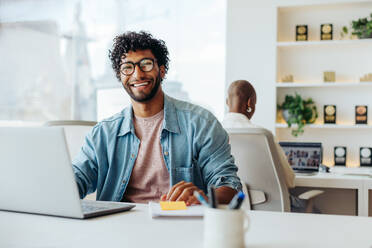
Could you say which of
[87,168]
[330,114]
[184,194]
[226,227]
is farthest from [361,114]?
[226,227]

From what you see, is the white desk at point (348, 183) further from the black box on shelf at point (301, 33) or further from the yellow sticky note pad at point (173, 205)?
the black box on shelf at point (301, 33)

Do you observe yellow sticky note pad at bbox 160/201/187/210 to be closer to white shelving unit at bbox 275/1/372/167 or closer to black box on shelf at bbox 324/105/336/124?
white shelving unit at bbox 275/1/372/167

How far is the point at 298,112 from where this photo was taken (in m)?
4.04

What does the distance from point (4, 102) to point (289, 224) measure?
5.17 metres

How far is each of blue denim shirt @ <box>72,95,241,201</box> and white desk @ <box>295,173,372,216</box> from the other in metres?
1.06

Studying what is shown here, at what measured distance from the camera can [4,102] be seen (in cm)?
557

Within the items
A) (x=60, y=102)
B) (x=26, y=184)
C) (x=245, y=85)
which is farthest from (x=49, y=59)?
(x=26, y=184)

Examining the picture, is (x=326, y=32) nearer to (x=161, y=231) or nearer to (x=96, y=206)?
(x=96, y=206)

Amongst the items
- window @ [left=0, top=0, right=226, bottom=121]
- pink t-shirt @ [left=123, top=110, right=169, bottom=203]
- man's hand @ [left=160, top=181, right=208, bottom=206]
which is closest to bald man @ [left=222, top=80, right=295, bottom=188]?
pink t-shirt @ [left=123, top=110, right=169, bottom=203]

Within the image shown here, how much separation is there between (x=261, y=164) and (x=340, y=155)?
6.92ft

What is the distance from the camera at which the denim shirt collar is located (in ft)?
5.30

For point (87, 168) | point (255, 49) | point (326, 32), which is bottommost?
point (87, 168)

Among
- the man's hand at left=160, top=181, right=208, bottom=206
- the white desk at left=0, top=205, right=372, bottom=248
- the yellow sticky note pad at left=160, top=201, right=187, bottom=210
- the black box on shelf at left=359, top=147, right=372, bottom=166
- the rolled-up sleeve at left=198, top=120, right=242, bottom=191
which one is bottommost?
the black box on shelf at left=359, top=147, right=372, bottom=166

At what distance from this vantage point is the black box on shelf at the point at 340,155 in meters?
3.98
